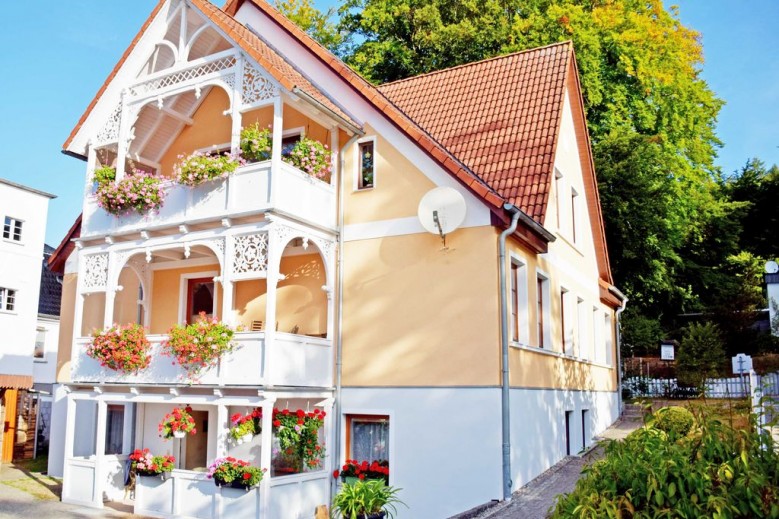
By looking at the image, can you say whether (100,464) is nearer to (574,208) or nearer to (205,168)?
(205,168)

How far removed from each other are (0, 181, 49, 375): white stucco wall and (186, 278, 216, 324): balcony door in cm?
1641

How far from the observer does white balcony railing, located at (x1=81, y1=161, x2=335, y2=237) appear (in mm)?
12508

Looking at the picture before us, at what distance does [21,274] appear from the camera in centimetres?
2916

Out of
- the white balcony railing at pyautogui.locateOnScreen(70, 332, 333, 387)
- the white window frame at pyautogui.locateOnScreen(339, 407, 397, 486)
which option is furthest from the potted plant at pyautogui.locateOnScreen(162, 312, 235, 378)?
the white window frame at pyautogui.locateOnScreen(339, 407, 397, 486)

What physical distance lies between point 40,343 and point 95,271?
19.0 m

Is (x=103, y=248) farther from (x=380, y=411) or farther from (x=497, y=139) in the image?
(x=497, y=139)

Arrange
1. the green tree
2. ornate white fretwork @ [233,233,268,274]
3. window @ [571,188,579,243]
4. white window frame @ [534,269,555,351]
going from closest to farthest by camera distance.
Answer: ornate white fretwork @ [233,233,268,274]
white window frame @ [534,269,555,351]
window @ [571,188,579,243]
the green tree

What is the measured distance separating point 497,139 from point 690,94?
54.9 ft

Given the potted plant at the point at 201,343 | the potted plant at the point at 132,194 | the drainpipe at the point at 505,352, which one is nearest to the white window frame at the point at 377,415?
the drainpipe at the point at 505,352

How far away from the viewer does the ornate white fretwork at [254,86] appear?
42.2 ft

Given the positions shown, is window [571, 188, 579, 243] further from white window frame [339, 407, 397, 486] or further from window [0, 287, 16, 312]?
window [0, 287, 16, 312]

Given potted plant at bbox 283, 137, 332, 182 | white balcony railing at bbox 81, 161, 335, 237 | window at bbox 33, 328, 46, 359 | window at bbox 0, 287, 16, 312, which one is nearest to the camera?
white balcony railing at bbox 81, 161, 335, 237

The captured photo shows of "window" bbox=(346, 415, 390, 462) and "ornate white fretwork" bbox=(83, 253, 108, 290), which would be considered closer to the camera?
"window" bbox=(346, 415, 390, 462)

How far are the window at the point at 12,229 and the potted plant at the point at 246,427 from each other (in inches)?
827
